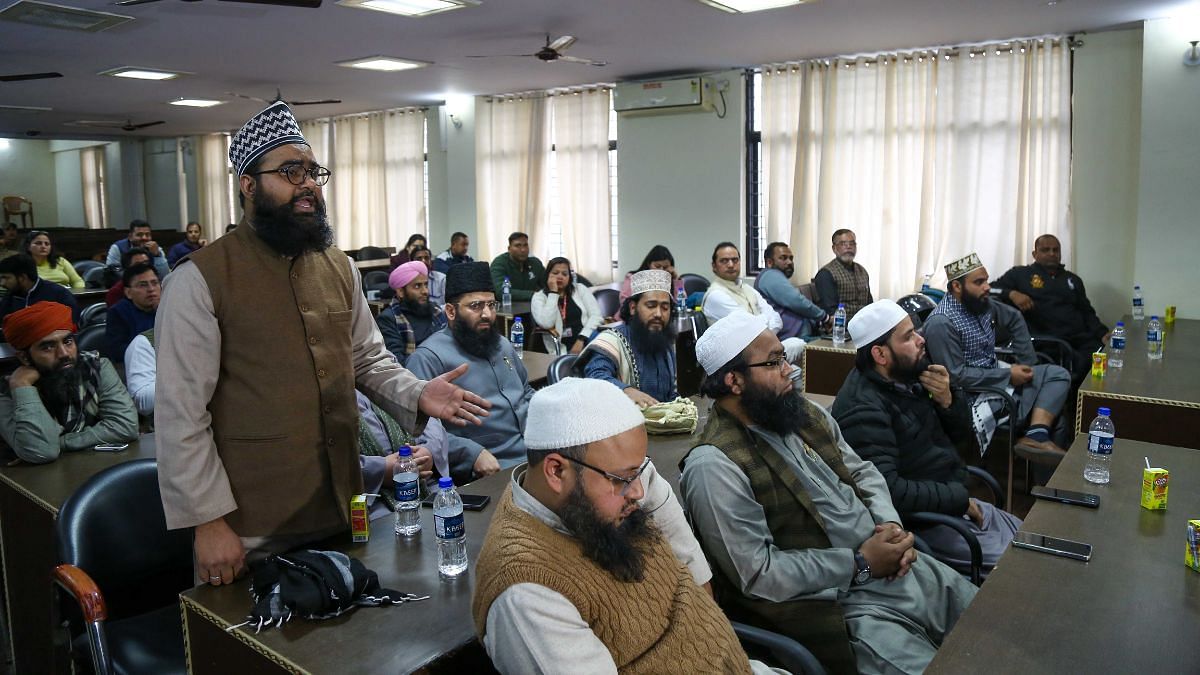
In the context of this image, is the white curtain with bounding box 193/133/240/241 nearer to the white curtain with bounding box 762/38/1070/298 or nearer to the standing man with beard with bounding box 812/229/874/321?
the white curtain with bounding box 762/38/1070/298

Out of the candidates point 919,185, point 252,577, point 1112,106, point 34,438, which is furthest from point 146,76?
point 1112,106

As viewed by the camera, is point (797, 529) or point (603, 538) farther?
point (797, 529)

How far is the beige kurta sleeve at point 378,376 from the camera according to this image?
2.26m

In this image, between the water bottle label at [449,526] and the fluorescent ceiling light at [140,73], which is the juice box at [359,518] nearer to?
the water bottle label at [449,526]

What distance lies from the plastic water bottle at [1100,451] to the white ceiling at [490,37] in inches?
150

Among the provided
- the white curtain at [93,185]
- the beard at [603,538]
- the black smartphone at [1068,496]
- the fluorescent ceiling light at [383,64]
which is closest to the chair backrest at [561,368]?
the black smartphone at [1068,496]

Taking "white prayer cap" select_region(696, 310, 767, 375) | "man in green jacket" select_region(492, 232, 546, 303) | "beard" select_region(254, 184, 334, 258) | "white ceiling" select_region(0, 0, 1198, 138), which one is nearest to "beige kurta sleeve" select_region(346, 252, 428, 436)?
"beard" select_region(254, 184, 334, 258)

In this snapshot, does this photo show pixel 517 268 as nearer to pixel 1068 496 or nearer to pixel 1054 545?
pixel 1068 496

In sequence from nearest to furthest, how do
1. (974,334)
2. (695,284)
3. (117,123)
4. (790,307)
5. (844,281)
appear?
(974,334), (790,307), (844,281), (695,284), (117,123)

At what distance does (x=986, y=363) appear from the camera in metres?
5.12

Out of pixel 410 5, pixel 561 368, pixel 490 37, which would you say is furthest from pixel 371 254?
pixel 561 368

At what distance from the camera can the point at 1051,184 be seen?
277 inches

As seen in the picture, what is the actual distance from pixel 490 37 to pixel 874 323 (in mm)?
4770

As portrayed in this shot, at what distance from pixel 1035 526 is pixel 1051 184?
570 cm
